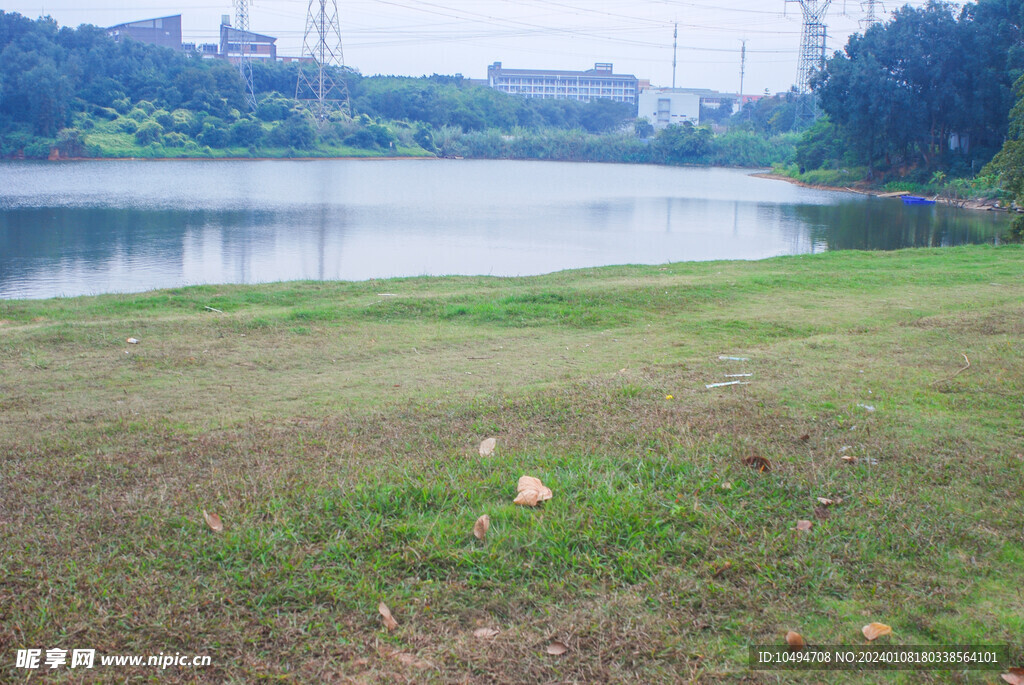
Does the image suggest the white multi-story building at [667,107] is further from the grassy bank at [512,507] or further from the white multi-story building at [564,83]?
the grassy bank at [512,507]

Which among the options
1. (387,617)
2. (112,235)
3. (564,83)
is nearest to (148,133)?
(112,235)

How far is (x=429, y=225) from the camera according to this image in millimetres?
23688

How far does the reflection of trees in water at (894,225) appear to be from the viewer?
2209 centimetres

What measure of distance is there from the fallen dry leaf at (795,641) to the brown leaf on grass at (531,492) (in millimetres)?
1100

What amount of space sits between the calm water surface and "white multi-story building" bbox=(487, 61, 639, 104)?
114259 millimetres

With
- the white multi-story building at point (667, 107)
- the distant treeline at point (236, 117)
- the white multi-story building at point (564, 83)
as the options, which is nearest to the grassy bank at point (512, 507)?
the distant treeline at point (236, 117)

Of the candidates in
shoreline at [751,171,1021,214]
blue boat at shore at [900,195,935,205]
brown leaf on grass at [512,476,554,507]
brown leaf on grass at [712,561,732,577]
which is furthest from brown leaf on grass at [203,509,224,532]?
blue boat at shore at [900,195,935,205]

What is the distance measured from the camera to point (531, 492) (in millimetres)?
3283

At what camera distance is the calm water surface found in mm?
15969

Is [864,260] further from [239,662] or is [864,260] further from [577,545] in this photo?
[239,662]

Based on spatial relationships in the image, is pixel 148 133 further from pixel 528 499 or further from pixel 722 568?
pixel 722 568

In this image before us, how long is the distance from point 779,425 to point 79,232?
20.1m

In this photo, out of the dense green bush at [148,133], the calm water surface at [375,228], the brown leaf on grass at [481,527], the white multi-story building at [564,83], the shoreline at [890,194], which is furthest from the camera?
the white multi-story building at [564,83]

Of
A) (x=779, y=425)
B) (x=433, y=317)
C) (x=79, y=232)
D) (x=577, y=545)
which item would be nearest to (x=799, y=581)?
(x=577, y=545)
